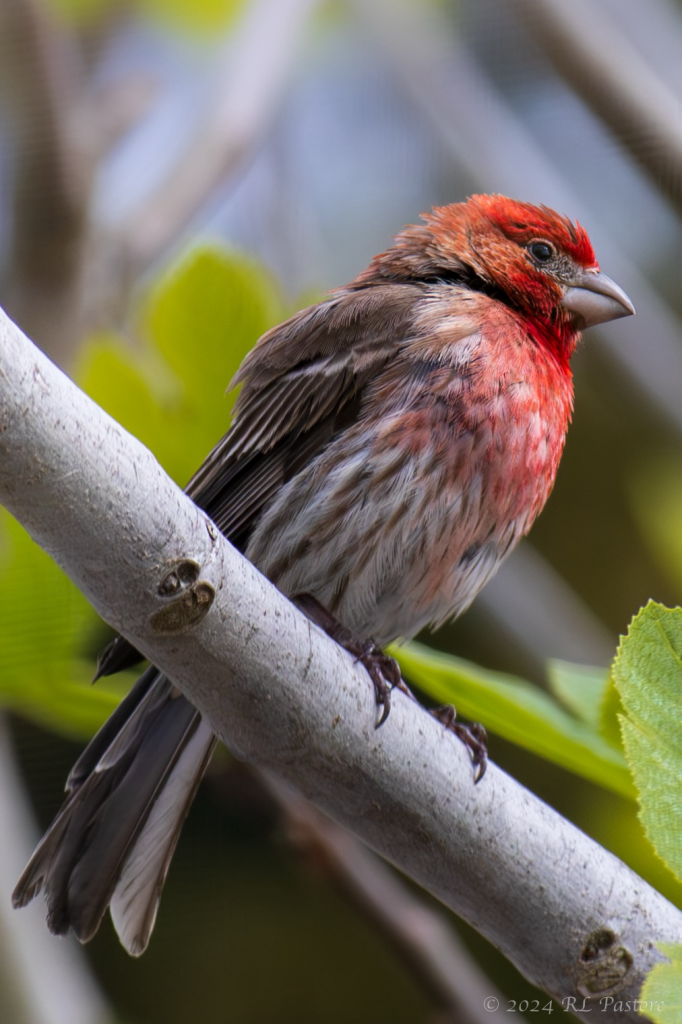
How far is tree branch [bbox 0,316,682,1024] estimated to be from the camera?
1.12 metres

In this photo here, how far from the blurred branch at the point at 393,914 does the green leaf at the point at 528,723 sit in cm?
33

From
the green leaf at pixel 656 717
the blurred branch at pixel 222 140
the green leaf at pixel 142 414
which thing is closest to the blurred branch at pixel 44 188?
the blurred branch at pixel 222 140

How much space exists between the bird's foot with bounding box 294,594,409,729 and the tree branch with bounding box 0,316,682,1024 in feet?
0.06

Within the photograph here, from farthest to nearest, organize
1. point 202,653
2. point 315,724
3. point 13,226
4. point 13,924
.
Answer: point 13,226
point 13,924
point 315,724
point 202,653

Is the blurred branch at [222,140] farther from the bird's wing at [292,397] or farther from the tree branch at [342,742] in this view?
the tree branch at [342,742]

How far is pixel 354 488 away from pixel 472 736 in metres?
0.47

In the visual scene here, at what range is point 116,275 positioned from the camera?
300 centimetres

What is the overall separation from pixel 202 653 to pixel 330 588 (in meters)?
0.81

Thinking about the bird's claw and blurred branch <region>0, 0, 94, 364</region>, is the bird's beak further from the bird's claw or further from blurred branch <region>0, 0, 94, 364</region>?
blurred branch <region>0, 0, 94, 364</region>

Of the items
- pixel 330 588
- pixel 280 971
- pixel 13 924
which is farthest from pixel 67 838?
pixel 280 971

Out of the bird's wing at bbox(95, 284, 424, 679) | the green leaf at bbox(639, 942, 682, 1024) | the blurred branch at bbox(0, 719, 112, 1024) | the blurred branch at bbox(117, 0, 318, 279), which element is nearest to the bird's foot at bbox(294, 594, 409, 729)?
the bird's wing at bbox(95, 284, 424, 679)

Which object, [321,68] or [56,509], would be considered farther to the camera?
[321,68]

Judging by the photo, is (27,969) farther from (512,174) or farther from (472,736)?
(512,174)

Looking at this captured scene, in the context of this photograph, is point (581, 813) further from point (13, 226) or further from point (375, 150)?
point (13, 226)
